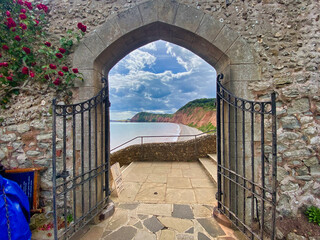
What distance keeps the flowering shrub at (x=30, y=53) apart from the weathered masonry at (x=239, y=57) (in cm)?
17

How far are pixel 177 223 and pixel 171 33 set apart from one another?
120 inches

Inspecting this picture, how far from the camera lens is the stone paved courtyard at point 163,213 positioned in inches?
80.7

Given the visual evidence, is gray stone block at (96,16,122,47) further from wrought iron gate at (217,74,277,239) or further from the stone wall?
wrought iron gate at (217,74,277,239)

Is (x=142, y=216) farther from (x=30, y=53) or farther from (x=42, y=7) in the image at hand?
(x=42, y=7)

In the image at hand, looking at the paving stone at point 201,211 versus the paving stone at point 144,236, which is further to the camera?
the paving stone at point 201,211

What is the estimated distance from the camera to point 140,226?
86.3 inches

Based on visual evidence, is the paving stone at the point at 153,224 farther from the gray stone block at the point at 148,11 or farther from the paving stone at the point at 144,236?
the gray stone block at the point at 148,11

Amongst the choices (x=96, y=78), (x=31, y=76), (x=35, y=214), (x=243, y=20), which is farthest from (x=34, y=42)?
(x=243, y=20)

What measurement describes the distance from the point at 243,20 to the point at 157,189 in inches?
140

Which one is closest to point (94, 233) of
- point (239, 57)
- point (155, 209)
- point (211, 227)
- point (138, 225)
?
point (138, 225)

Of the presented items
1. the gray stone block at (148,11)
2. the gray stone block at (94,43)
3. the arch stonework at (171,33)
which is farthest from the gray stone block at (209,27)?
the gray stone block at (94,43)

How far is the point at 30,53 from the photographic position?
7.49ft

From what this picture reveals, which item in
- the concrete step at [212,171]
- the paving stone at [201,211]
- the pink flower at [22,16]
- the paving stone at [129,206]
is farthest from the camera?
the concrete step at [212,171]

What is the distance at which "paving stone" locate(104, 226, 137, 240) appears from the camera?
200cm
